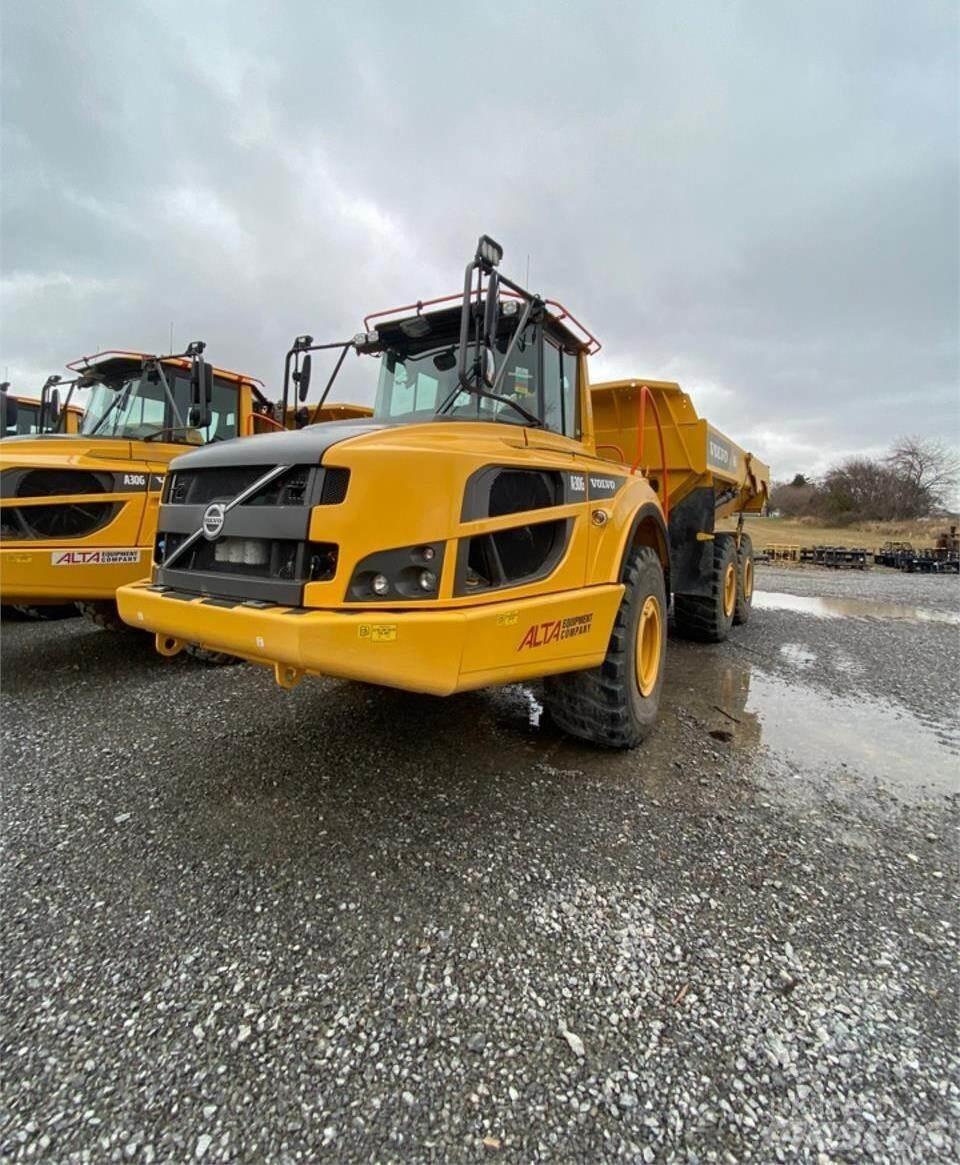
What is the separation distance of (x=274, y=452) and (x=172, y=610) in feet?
2.81

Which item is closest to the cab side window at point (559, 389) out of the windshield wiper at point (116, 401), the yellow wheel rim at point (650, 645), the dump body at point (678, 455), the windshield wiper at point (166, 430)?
the yellow wheel rim at point (650, 645)

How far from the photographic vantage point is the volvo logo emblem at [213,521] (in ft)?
9.15

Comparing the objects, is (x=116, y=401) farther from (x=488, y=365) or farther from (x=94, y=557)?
(x=488, y=365)

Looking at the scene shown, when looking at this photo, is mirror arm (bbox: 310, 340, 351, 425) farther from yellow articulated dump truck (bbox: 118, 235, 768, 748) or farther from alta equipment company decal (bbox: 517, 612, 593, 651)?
alta equipment company decal (bbox: 517, 612, 593, 651)

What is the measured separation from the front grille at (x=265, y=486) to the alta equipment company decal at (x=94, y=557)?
193 centimetres

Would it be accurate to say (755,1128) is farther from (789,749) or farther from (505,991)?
(789,749)

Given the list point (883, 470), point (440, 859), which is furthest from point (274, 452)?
point (883, 470)

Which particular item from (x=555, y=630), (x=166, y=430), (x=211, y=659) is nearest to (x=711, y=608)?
(x=555, y=630)

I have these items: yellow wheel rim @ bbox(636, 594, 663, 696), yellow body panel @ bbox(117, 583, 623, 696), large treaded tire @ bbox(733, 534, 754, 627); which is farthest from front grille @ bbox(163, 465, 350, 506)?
large treaded tire @ bbox(733, 534, 754, 627)

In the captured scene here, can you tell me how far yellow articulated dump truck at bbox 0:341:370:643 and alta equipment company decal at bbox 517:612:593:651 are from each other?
92.6 inches

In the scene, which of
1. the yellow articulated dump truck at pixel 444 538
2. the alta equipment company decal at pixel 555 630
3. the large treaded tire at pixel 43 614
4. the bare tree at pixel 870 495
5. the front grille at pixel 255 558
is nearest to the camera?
the yellow articulated dump truck at pixel 444 538

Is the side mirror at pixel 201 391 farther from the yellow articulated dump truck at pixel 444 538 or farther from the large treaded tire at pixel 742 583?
the large treaded tire at pixel 742 583

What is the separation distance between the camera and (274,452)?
2.65 metres

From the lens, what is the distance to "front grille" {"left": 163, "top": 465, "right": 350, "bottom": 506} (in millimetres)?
2480
